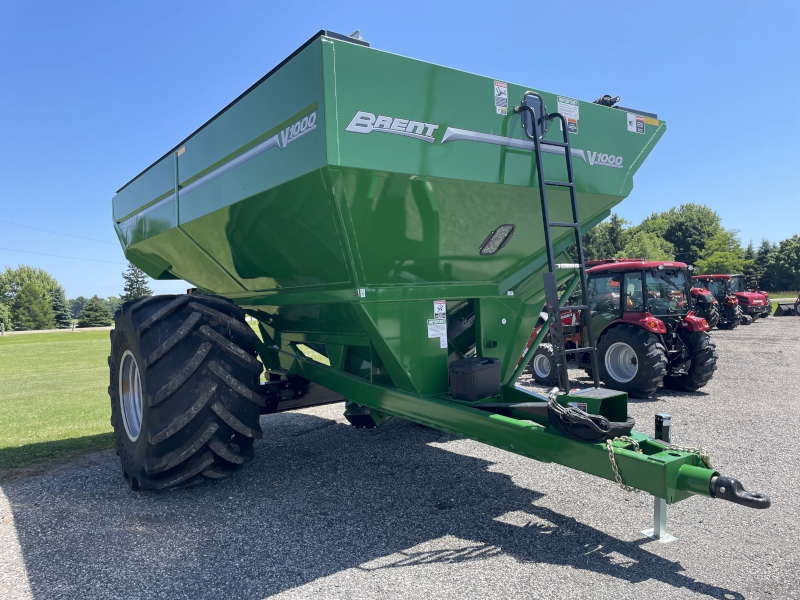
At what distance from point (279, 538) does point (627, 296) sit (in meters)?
7.17

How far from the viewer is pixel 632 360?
8.19m

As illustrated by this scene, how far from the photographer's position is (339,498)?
3.85 meters

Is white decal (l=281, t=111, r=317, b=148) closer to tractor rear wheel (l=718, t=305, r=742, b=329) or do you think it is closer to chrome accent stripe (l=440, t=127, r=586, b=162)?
chrome accent stripe (l=440, t=127, r=586, b=162)

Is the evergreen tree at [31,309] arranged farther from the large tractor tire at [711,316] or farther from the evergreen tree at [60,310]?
the large tractor tire at [711,316]

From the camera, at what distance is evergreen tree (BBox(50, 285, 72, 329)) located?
62594 millimetres

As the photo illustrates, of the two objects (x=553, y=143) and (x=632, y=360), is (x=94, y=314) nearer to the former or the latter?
(x=632, y=360)

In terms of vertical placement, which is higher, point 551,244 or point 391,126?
point 391,126

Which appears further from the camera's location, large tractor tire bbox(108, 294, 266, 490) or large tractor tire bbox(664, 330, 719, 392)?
large tractor tire bbox(664, 330, 719, 392)

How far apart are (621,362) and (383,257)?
611 centimetres

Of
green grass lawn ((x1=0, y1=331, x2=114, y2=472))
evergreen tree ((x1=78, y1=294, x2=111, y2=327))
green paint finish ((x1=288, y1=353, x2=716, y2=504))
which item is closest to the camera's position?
green paint finish ((x1=288, y1=353, x2=716, y2=504))

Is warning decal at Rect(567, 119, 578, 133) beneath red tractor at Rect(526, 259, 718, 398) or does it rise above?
above

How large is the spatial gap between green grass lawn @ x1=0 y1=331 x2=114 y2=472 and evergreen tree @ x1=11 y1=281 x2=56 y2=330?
53006 millimetres

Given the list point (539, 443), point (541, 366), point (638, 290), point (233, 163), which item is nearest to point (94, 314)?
point (541, 366)

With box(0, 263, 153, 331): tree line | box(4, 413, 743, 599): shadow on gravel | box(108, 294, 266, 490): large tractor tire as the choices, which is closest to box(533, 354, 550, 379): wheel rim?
box(4, 413, 743, 599): shadow on gravel
